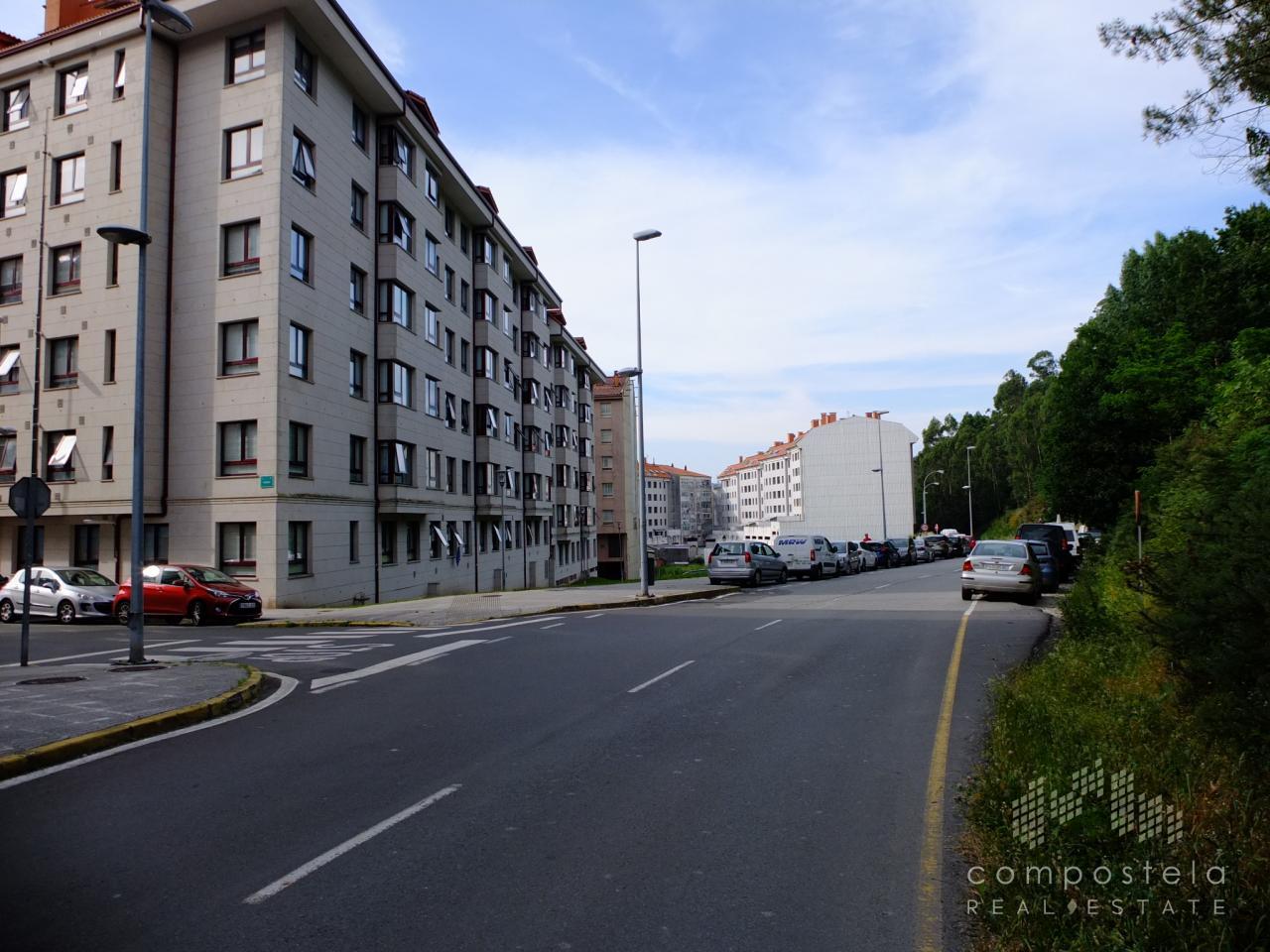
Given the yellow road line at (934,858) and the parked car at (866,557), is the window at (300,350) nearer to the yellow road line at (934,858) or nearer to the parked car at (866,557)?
the yellow road line at (934,858)

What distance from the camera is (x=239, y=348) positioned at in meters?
25.8

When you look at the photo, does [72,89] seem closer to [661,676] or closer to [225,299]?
[225,299]

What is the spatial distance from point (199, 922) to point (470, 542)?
117ft

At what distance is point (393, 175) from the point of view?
3161cm

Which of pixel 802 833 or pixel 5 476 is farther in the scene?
pixel 5 476

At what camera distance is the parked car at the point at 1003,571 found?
70.6 feet

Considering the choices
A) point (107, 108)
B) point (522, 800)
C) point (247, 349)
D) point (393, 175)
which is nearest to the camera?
point (522, 800)

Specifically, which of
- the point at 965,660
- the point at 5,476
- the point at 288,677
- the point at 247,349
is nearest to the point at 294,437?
the point at 247,349

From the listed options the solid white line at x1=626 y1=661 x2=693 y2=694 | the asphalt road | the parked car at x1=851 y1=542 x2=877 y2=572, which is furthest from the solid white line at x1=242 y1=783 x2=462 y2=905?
the parked car at x1=851 y1=542 x2=877 y2=572

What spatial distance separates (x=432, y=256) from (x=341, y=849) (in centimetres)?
3354

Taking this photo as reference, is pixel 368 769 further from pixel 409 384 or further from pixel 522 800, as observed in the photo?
pixel 409 384

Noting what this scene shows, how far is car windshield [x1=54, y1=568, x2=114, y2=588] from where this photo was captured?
22.1 meters

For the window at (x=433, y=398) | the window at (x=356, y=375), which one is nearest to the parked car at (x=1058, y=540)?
the window at (x=433, y=398)

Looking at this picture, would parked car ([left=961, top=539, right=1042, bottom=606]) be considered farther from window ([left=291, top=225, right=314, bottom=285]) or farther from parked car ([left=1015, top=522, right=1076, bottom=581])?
window ([left=291, top=225, right=314, bottom=285])
